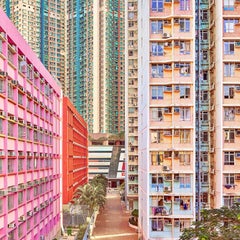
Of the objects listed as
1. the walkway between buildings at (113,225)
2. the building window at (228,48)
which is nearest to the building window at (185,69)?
the building window at (228,48)

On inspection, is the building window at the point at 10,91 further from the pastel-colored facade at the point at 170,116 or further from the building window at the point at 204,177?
the building window at the point at 204,177

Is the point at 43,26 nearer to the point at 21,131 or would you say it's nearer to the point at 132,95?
the point at 132,95

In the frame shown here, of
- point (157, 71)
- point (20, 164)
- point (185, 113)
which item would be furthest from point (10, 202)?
point (157, 71)

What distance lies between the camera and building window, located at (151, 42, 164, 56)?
106 feet

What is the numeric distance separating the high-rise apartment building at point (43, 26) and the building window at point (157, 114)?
64.0 m

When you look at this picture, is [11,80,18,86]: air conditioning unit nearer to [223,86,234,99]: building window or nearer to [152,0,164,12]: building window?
[152,0,164,12]: building window

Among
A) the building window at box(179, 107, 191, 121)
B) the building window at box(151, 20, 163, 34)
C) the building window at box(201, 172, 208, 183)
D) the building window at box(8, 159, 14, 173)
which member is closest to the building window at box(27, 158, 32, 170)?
the building window at box(8, 159, 14, 173)

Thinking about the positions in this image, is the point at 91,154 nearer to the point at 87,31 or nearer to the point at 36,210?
the point at 87,31

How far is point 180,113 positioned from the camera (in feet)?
106

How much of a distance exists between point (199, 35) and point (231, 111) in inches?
246

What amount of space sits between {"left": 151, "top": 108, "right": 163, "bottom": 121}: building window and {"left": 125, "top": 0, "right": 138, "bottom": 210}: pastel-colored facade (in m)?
22.9

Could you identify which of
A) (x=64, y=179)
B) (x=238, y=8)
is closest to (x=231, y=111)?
(x=238, y=8)

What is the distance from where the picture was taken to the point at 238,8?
1254 inches

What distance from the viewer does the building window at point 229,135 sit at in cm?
3169
